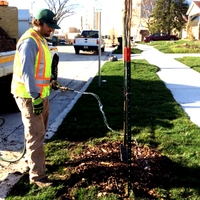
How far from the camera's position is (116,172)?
368 cm

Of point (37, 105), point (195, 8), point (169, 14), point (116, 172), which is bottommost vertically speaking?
point (116, 172)

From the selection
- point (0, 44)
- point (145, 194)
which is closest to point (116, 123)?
point (145, 194)

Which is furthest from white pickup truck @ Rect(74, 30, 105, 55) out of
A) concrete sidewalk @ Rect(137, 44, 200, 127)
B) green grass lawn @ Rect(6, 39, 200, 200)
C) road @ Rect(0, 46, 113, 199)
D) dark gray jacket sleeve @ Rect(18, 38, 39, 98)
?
dark gray jacket sleeve @ Rect(18, 38, 39, 98)

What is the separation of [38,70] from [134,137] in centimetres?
221

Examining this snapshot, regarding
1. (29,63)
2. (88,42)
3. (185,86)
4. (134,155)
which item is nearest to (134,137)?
(134,155)

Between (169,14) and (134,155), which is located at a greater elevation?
(169,14)

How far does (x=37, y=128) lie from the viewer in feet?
11.1

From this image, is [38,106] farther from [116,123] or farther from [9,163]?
[116,123]

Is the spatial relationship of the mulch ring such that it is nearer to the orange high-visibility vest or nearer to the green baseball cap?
the orange high-visibility vest

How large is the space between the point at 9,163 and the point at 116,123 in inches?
83.1

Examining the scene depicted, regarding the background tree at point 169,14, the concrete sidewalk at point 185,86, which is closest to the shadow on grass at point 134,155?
the concrete sidewalk at point 185,86

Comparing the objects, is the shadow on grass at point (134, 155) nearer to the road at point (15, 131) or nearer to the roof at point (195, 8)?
the road at point (15, 131)

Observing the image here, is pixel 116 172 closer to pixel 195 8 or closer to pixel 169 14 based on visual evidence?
pixel 195 8

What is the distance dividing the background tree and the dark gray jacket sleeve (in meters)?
50.6
